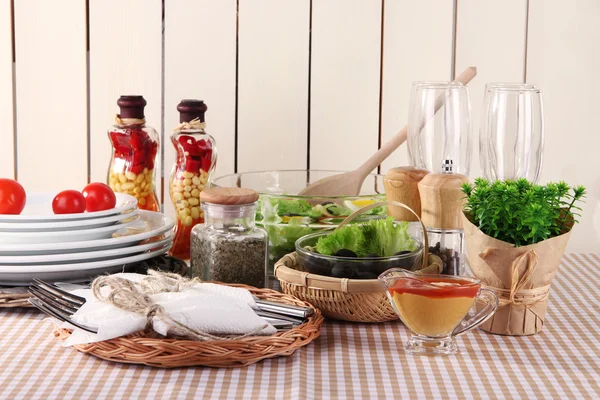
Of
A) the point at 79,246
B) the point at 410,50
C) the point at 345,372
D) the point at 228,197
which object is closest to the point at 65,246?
the point at 79,246

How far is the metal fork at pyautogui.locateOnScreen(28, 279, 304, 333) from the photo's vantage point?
99 centimetres

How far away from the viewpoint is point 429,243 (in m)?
1.20

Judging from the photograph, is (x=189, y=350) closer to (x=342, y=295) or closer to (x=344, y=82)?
(x=342, y=295)

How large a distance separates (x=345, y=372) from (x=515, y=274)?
26 cm

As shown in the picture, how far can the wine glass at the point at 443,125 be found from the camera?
46.9 inches

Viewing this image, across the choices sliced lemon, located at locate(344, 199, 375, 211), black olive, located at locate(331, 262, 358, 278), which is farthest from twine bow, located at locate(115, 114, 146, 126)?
black olive, located at locate(331, 262, 358, 278)

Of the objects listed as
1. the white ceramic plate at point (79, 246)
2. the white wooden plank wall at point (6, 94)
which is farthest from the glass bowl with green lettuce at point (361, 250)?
the white wooden plank wall at point (6, 94)

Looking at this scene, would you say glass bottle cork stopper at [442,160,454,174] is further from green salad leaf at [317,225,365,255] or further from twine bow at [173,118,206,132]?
twine bow at [173,118,206,132]

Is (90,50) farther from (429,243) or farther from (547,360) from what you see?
(547,360)

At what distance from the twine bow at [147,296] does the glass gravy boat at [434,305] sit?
0.56ft

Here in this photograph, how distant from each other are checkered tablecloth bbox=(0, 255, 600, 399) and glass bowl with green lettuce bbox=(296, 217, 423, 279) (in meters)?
0.08

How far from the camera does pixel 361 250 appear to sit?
1.16 meters

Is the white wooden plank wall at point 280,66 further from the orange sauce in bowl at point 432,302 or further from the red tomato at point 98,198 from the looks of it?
the orange sauce in bowl at point 432,302

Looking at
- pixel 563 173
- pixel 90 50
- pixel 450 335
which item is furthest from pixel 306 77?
pixel 450 335
